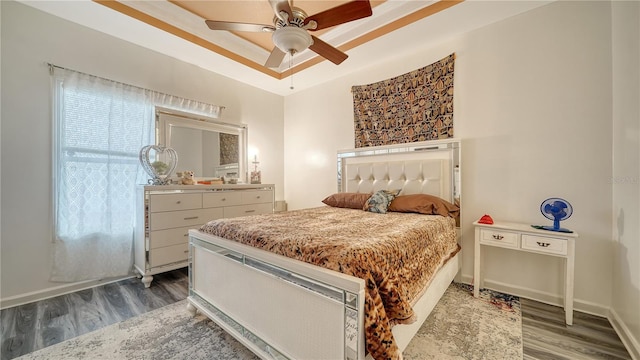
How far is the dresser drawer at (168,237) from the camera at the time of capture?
2584 mm

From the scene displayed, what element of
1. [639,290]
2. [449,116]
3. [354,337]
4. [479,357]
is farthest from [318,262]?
[449,116]

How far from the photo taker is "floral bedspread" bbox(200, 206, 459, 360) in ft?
3.44

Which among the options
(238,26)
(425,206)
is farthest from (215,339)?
(238,26)

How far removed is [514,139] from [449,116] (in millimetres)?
665

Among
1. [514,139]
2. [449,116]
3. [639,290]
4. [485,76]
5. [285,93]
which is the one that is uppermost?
[285,93]

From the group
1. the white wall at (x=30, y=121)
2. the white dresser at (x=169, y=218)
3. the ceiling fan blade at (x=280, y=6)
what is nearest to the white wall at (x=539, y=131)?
the ceiling fan blade at (x=280, y=6)

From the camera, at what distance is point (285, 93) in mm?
4543

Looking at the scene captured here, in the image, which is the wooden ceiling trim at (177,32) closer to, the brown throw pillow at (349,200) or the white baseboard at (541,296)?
the brown throw pillow at (349,200)

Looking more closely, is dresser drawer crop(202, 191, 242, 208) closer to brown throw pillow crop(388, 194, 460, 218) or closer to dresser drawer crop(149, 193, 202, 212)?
dresser drawer crop(149, 193, 202, 212)

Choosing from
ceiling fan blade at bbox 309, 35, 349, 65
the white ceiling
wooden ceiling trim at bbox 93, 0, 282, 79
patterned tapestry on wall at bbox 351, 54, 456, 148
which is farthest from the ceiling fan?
patterned tapestry on wall at bbox 351, 54, 456, 148

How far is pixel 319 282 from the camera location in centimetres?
114

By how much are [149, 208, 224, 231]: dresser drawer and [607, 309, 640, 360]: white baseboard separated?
3.76m

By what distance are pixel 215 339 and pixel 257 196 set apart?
2087mm

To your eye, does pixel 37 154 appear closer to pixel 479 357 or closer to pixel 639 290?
pixel 479 357
